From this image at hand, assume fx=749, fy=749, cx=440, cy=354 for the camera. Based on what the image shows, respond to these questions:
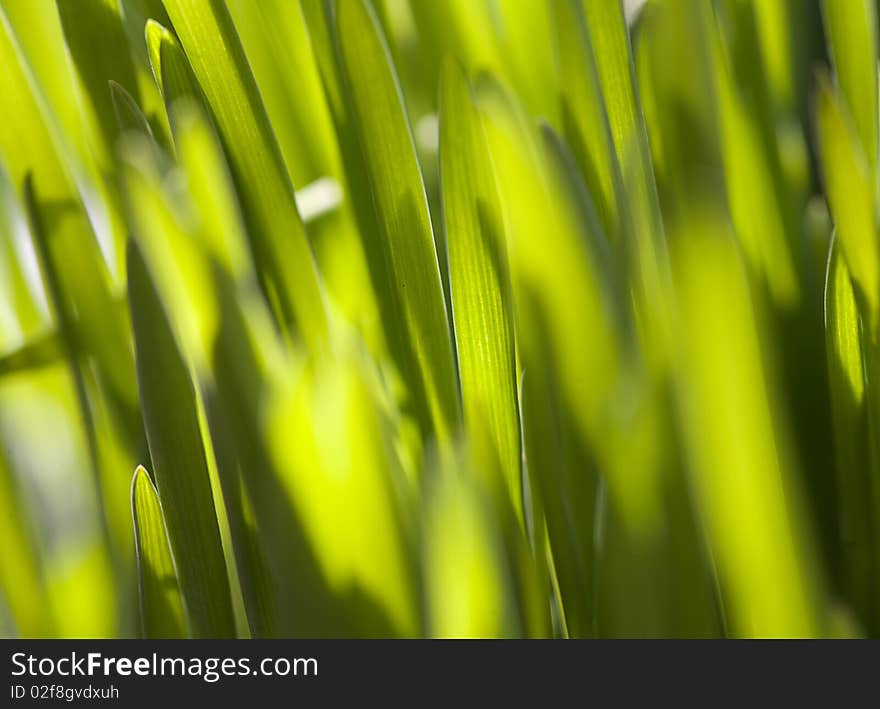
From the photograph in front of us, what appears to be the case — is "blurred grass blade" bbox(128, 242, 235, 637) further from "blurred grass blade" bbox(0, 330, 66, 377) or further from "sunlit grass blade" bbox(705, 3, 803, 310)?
"sunlit grass blade" bbox(705, 3, 803, 310)

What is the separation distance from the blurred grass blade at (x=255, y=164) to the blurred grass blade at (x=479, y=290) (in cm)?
8

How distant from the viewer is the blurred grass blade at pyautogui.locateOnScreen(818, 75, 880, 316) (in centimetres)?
39

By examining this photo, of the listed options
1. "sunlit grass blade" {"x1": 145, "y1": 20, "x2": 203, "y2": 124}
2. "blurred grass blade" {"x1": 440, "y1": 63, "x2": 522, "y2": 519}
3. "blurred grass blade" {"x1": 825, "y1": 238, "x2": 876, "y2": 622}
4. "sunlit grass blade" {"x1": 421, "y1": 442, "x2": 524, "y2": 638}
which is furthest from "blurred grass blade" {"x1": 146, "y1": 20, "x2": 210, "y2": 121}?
"blurred grass blade" {"x1": 825, "y1": 238, "x2": 876, "y2": 622}

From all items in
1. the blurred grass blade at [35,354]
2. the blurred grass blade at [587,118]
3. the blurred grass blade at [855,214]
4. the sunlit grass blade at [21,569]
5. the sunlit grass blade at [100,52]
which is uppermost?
the sunlit grass blade at [100,52]

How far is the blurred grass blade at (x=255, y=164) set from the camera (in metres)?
0.39

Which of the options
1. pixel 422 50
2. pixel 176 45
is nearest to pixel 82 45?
pixel 176 45

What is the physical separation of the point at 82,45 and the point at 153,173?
86mm

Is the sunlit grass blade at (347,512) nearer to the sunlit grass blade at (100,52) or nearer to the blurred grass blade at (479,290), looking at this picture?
the blurred grass blade at (479,290)

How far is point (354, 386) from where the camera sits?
39 centimetres

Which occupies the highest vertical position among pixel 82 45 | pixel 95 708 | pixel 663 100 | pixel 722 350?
pixel 82 45

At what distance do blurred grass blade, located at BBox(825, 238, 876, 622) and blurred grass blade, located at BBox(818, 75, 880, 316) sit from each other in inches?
0.4

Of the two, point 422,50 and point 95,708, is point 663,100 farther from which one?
point 95,708

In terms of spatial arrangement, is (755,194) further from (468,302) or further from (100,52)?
(100,52)

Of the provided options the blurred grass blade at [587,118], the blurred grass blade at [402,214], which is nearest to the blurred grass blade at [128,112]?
the blurred grass blade at [402,214]
